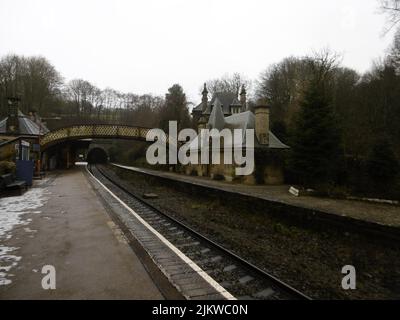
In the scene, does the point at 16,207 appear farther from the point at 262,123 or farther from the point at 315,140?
the point at 262,123

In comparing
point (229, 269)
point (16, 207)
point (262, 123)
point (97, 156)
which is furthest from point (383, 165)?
point (97, 156)

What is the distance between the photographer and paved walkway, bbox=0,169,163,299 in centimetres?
515

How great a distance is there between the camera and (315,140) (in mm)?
20469

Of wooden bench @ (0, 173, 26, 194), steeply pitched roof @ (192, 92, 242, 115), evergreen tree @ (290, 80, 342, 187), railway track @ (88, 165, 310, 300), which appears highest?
steeply pitched roof @ (192, 92, 242, 115)

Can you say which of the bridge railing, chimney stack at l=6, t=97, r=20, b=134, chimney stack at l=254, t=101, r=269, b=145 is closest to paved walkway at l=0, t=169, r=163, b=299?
chimney stack at l=254, t=101, r=269, b=145

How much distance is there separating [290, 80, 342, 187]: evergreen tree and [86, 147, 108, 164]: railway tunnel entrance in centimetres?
5974

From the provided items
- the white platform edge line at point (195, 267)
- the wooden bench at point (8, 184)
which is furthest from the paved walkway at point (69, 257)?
the wooden bench at point (8, 184)

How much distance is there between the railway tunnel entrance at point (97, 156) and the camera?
72.1 m

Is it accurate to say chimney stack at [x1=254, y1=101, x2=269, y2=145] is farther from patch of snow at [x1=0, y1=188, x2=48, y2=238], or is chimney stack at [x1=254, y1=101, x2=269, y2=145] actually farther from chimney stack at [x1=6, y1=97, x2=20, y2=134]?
chimney stack at [x1=6, y1=97, x2=20, y2=134]

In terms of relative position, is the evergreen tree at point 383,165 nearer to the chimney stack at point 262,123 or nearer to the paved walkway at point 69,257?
the chimney stack at point 262,123

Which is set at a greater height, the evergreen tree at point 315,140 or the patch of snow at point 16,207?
the evergreen tree at point 315,140

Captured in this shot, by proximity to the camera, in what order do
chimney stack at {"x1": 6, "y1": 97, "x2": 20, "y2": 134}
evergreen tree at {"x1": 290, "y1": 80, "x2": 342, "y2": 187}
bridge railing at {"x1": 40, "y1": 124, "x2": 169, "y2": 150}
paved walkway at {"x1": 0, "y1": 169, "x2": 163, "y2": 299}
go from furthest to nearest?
bridge railing at {"x1": 40, "y1": 124, "x2": 169, "y2": 150} < chimney stack at {"x1": 6, "y1": 97, "x2": 20, "y2": 134} < evergreen tree at {"x1": 290, "y1": 80, "x2": 342, "y2": 187} < paved walkway at {"x1": 0, "y1": 169, "x2": 163, "y2": 299}

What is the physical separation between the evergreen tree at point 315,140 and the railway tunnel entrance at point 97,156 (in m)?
59.7

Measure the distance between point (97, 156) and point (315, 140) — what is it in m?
62.0
